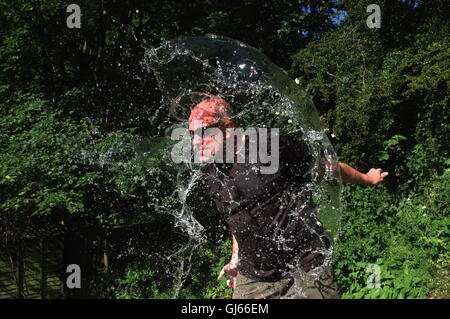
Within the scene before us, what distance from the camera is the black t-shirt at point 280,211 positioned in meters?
2.10

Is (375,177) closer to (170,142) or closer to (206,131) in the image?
(206,131)

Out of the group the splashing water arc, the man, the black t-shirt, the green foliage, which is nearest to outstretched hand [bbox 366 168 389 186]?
the man

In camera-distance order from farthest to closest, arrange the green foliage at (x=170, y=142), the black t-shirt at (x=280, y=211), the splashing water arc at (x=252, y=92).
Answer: the green foliage at (x=170, y=142), the splashing water arc at (x=252, y=92), the black t-shirt at (x=280, y=211)

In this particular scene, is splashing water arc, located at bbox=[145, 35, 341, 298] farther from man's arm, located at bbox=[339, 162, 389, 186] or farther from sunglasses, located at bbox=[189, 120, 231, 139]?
sunglasses, located at bbox=[189, 120, 231, 139]

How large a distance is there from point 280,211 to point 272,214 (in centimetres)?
4

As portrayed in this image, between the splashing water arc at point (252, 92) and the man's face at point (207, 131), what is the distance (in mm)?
243

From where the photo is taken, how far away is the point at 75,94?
6.36 m

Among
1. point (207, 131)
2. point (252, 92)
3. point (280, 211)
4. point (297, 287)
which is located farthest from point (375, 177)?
point (252, 92)

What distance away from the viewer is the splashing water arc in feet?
7.76

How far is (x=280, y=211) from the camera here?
2.11 metres

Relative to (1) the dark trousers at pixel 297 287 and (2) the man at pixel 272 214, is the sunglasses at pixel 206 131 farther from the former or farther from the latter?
(1) the dark trousers at pixel 297 287

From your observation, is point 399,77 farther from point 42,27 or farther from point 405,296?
point 42,27

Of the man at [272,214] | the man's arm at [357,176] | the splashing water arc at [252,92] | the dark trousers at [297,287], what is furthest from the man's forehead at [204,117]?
the dark trousers at [297,287]

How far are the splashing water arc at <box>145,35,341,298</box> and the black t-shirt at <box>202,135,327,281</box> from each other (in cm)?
10
